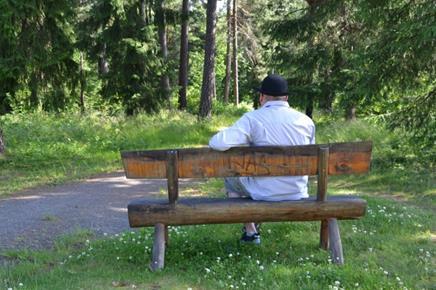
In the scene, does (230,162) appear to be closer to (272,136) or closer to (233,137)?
(233,137)

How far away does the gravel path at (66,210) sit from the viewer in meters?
6.57

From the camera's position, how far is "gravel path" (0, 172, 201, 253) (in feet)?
21.6

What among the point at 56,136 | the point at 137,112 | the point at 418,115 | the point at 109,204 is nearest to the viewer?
the point at 109,204

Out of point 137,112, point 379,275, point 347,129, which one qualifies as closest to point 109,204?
point 379,275

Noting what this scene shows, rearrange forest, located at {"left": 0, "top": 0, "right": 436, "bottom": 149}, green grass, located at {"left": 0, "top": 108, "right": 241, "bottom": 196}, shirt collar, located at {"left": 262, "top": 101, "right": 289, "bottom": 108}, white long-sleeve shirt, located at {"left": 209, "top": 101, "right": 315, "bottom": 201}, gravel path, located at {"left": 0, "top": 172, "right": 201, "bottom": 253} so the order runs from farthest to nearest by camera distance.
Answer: green grass, located at {"left": 0, "top": 108, "right": 241, "bottom": 196}, forest, located at {"left": 0, "top": 0, "right": 436, "bottom": 149}, gravel path, located at {"left": 0, "top": 172, "right": 201, "bottom": 253}, shirt collar, located at {"left": 262, "top": 101, "right": 289, "bottom": 108}, white long-sleeve shirt, located at {"left": 209, "top": 101, "right": 315, "bottom": 201}

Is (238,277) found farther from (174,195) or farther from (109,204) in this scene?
(109,204)

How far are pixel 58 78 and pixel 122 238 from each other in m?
9.24

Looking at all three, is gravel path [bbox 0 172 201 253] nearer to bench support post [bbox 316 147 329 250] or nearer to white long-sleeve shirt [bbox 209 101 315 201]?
white long-sleeve shirt [bbox 209 101 315 201]

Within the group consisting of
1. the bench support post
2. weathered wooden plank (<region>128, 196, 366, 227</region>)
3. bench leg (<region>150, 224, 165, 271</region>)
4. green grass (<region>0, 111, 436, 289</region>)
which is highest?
the bench support post

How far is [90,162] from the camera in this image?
12734 millimetres

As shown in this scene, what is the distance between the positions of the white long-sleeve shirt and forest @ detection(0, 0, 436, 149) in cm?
469

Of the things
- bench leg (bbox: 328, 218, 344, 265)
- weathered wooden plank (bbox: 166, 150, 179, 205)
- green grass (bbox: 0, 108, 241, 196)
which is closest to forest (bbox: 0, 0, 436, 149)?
green grass (bbox: 0, 108, 241, 196)

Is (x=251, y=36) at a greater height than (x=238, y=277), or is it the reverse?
Result: (x=251, y=36)

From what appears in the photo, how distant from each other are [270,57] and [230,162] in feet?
55.6
